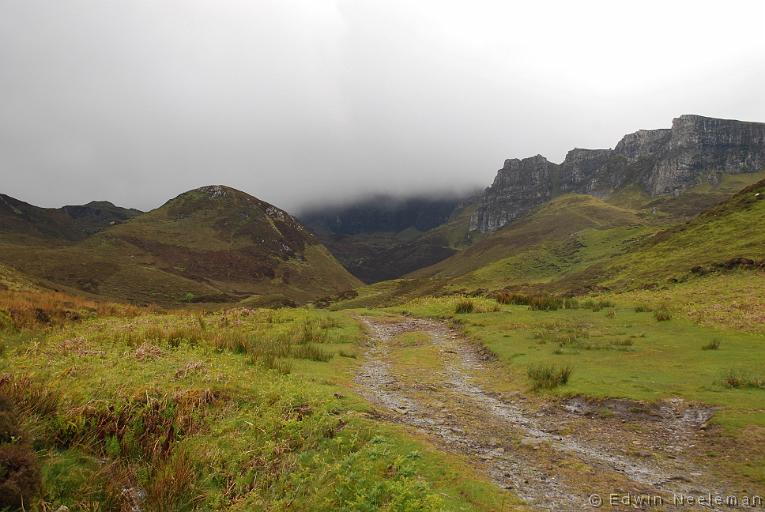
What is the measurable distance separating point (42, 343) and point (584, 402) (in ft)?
64.2

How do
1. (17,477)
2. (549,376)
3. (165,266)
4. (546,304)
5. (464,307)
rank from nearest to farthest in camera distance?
(17,477) → (549,376) → (546,304) → (464,307) → (165,266)

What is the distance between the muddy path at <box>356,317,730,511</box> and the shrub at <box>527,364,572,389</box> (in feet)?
1.94

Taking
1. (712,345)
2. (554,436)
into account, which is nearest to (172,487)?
(554,436)

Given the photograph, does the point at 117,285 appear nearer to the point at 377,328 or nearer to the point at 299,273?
the point at 299,273

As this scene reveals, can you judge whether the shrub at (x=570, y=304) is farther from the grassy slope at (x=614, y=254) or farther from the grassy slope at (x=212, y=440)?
the grassy slope at (x=212, y=440)

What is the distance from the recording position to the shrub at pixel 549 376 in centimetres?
1442

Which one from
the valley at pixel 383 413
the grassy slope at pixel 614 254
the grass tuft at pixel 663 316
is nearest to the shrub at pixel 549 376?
the valley at pixel 383 413

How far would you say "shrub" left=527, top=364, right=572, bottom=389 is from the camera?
47.3 feet

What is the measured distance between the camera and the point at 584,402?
1304cm

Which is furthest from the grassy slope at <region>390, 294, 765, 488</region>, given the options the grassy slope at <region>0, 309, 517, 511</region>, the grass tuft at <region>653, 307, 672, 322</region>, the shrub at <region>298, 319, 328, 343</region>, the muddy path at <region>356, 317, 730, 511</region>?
the shrub at <region>298, 319, 328, 343</region>

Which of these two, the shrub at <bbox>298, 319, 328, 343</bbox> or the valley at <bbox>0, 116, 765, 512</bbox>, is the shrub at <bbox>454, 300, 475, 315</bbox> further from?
the shrub at <bbox>298, 319, 328, 343</bbox>

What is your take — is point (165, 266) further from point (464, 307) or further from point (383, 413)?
point (383, 413)

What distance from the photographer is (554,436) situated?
35.3ft

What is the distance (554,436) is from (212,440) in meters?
8.28
